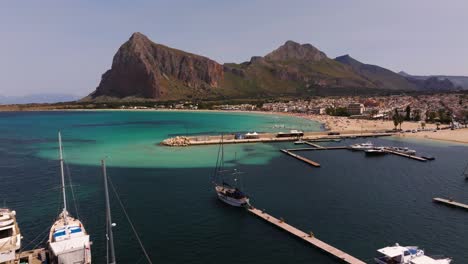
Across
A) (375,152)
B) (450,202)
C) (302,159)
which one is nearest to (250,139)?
(302,159)

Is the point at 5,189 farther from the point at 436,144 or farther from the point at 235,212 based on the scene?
the point at 436,144

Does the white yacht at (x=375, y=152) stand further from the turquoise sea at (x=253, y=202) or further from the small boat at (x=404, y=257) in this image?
the small boat at (x=404, y=257)

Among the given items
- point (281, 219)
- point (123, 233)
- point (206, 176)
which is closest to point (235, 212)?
point (281, 219)

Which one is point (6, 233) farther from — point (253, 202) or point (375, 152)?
point (375, 152)

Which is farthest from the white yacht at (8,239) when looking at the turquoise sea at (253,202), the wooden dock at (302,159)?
the wooden dock at (302,159)

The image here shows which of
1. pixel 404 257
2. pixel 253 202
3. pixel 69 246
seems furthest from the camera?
pixel 253 202
